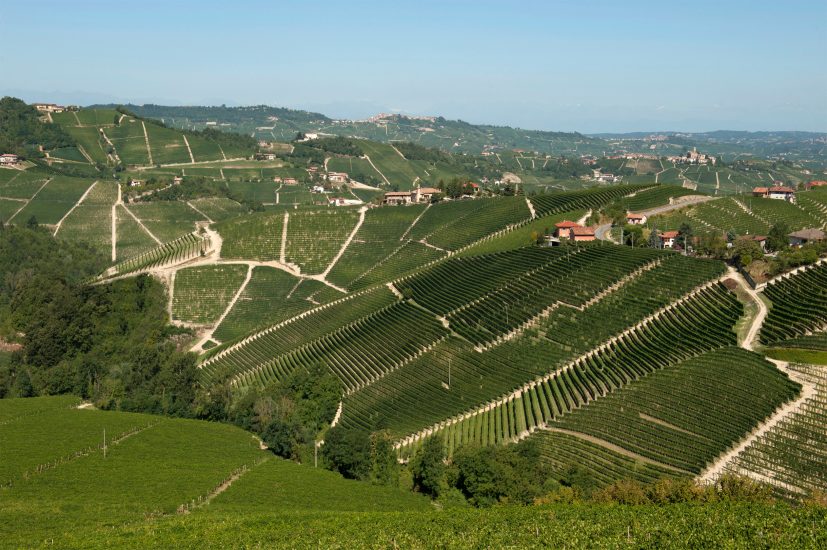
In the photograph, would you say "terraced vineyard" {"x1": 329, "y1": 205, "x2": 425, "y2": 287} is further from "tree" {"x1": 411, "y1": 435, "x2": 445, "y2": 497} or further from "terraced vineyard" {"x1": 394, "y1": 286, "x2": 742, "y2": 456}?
"tree" {"x1": 411, "y1": 435, "x2": 445, "y2": 497}

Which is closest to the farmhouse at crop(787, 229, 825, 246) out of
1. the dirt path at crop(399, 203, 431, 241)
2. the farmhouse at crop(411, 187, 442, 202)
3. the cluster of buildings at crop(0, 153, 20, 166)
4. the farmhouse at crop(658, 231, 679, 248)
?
the farmhouse at crop(658, 231, 679, 248)

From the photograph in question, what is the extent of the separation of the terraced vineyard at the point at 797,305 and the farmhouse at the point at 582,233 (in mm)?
19408

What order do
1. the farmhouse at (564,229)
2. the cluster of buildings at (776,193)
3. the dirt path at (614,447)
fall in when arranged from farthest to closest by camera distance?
1. the cluster of buildings at (776,193)
2. the farmhouse at (564,229)
3. the dirt path at (614,447)

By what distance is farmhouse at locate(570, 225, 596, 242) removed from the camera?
6278 centimetres

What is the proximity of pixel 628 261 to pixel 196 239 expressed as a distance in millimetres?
49725

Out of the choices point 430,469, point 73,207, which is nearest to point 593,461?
point 430,469

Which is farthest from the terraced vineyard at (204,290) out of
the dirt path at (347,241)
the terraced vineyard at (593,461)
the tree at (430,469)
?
the terraced vineyard at (593,461)

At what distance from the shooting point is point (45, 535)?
28.1 metres

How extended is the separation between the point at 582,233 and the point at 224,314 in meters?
32.4

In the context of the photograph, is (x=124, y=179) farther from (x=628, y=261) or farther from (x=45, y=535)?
(x=45, y=535)

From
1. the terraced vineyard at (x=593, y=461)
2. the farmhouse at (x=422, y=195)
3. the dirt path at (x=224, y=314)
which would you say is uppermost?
the farmhouse at (x=422, y=195)

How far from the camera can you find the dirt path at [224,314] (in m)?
65.3

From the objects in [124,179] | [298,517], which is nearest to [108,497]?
[298,517]

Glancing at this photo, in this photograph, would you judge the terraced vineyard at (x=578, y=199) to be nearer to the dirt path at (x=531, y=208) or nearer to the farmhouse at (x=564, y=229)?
the dirt path at (x=531, y=208)
